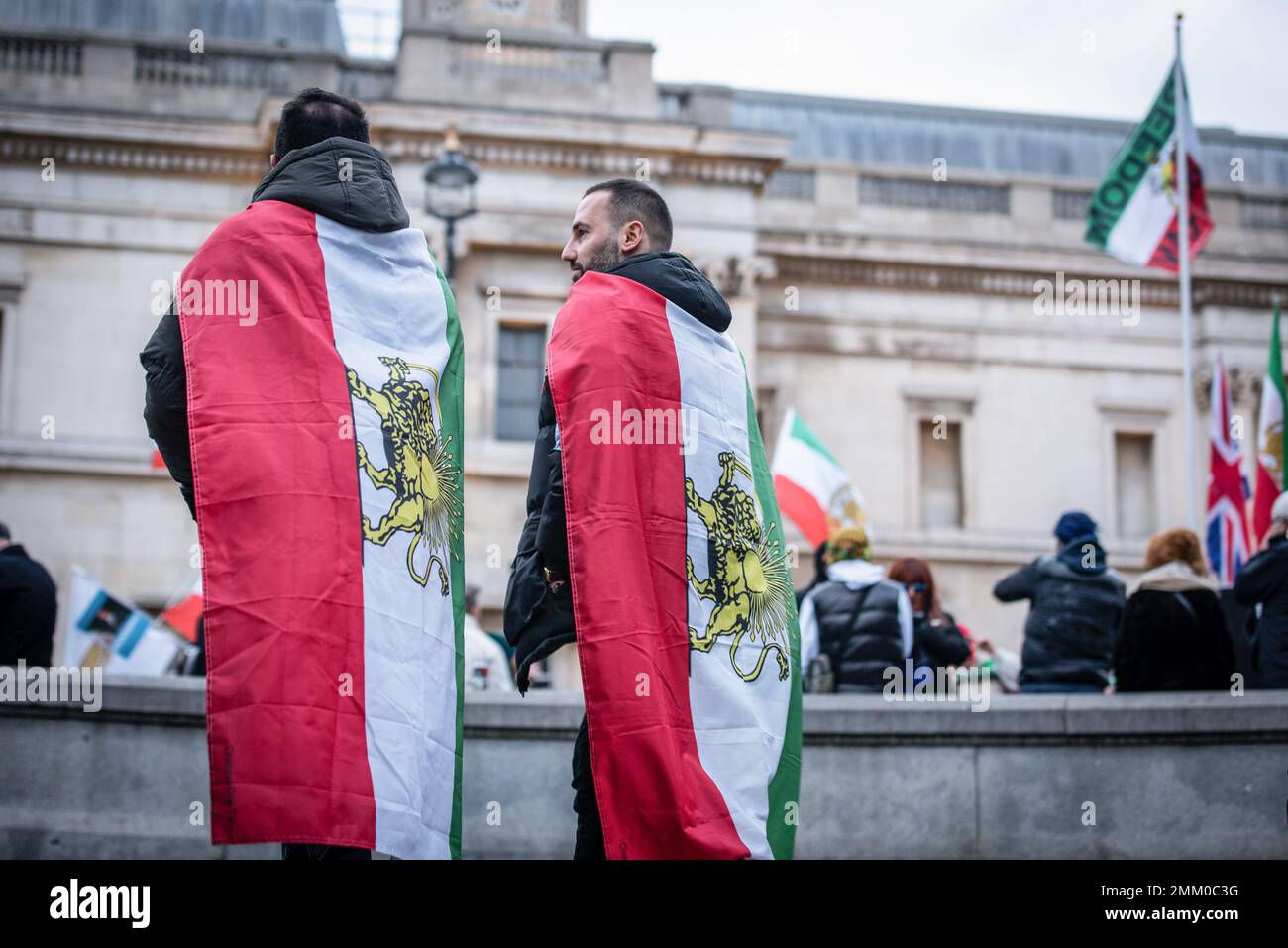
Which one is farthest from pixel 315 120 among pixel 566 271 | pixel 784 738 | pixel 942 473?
pixel 942 473

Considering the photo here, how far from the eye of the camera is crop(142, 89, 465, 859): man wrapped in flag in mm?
4973

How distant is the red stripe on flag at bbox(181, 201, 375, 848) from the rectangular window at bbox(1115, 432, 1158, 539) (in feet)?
86.5

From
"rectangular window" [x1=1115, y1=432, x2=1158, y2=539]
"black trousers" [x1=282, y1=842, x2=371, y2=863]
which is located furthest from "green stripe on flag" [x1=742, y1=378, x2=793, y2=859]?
"rectangular window" [x1=1115, y1=432, x2=1158, y2=539]

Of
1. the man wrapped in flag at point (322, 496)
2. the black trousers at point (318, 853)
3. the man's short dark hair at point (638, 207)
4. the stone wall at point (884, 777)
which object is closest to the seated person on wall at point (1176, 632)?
the stone wall at point (884, 777)

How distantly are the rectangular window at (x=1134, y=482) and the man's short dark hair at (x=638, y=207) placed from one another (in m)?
25.3

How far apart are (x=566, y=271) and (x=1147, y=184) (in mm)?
8993

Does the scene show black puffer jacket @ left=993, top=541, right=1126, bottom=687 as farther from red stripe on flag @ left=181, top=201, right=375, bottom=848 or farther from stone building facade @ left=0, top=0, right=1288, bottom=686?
stone building facade @ left=0, top=0, right=1288, bottom=686

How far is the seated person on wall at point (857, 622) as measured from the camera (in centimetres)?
997

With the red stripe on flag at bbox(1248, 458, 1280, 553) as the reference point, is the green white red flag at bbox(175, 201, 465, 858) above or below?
below

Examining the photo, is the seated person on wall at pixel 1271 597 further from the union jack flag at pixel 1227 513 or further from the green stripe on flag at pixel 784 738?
the union jack flag at pixel 1227 513

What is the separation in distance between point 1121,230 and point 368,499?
1801 centimetres
